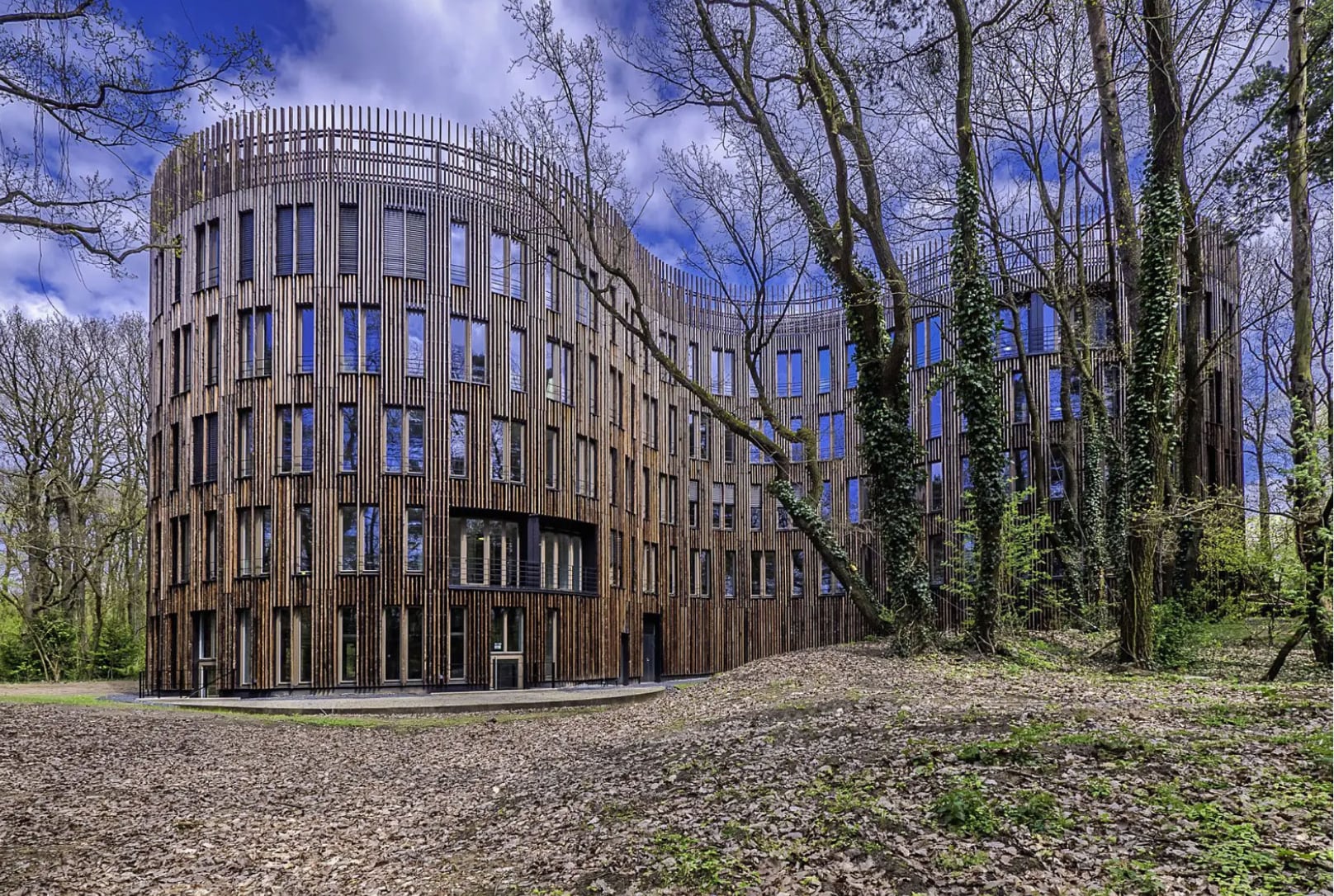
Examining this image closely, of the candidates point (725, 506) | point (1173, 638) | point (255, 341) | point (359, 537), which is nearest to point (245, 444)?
point (255, 341)

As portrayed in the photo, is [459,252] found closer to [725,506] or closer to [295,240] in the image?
[295,240]

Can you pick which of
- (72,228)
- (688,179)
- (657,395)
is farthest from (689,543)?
(72,228)

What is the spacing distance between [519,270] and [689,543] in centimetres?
1356

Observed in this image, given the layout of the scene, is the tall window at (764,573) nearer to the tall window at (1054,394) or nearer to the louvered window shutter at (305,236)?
the tall window at (1054,394)

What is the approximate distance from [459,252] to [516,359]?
3.19 meters

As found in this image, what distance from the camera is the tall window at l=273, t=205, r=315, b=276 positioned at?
24141 mm

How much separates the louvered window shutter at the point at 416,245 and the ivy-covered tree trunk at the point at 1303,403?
18.9 m

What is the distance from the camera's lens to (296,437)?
2370 centimetres

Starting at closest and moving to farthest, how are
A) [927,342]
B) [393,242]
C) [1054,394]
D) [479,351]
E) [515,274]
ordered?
[393,242], [479,351], [515,274], [1054,394], [927,342]

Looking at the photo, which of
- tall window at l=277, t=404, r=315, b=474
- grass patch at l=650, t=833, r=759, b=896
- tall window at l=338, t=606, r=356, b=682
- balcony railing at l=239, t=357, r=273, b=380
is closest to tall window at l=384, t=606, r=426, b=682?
tall window at l=338, t=606, r=356, b=682

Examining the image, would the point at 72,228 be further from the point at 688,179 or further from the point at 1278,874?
the point at 688,179

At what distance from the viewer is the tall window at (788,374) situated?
38.5 metres

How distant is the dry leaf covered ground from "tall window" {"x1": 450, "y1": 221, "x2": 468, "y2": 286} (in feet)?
50.0

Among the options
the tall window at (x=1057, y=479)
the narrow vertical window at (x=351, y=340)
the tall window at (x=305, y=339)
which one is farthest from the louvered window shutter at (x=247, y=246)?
the tall window at (x=1057, y=479)
